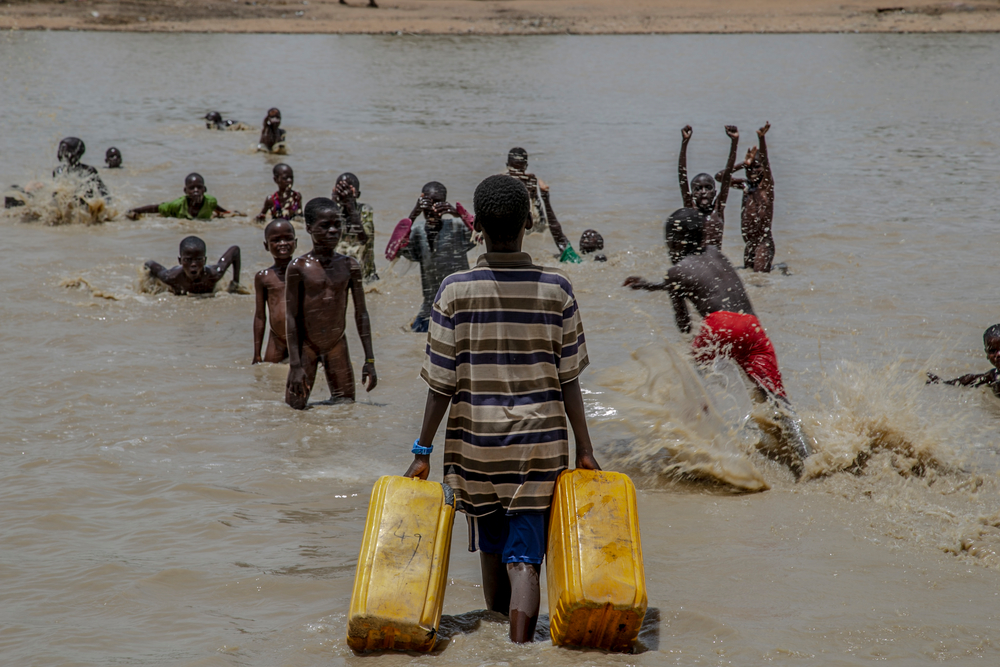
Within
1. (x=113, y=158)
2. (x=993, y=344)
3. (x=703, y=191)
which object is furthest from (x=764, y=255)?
(x=113, y=158)

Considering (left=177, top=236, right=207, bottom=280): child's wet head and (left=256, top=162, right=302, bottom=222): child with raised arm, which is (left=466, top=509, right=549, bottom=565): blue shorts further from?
(left=256, top=162, right=302, bottom=222): child with raised arm

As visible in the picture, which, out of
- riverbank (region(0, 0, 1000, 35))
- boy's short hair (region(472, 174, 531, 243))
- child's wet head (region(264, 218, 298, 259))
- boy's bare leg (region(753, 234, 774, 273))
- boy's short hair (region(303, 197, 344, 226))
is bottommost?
boy's bare leg (region(753, 234, 774, 273))

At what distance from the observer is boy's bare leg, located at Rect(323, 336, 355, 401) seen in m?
5.39

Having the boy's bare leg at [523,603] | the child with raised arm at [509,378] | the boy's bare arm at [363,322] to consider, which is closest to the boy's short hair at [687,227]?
the boy's bare arm at [363,322]

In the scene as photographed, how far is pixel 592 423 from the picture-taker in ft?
18.2

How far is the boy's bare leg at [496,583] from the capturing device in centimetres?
305

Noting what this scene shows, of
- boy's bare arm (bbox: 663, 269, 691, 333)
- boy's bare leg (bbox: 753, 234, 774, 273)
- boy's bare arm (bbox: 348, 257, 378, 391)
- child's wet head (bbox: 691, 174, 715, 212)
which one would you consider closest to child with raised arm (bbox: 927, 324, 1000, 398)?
boy's bare arm (bbox: 663, 269, 691, 333)

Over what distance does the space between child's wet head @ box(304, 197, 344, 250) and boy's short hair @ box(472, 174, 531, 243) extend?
2393 mm

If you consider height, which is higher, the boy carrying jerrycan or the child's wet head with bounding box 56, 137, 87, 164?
the child's wet head with bounding box 56, 137, 87, 164

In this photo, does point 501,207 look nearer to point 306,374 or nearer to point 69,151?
point 306,374

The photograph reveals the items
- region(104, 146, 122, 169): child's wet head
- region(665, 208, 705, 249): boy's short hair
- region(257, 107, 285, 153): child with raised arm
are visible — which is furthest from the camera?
region(257, 107, 285, 153): child with raised arm

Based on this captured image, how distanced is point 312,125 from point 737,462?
52.5 ft

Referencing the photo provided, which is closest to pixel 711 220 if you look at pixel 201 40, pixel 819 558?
pixel 819 558

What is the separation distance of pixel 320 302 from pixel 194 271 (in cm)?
345
